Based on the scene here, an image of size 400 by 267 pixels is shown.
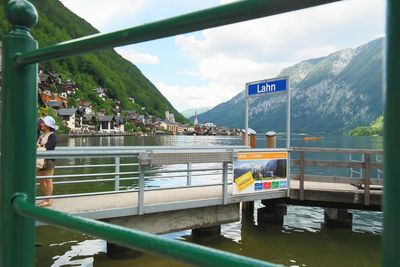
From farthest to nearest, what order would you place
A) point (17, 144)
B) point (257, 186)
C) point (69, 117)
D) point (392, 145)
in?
1. point (69, 117)
2. point (257, 186)
3. point (17, 144)
4. point (392, 145)

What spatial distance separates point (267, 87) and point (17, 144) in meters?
10.3

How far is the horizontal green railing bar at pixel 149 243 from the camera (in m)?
0.62

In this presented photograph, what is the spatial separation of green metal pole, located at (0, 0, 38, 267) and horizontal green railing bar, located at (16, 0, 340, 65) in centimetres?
11

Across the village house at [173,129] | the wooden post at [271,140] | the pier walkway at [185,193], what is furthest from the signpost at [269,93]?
the village house at [173,129]

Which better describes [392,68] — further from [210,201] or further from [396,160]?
[210,201]

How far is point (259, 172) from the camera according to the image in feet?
33.2

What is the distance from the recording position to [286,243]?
34.9ft

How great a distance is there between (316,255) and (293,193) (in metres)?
1.92

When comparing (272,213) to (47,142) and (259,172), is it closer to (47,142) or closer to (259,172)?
(259,172)

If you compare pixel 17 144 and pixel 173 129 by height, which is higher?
pixel 173 129

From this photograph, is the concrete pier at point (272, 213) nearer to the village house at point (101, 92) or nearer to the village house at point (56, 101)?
the village house at point (56, 101)

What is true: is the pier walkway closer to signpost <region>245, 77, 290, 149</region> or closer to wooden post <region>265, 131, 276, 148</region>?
wooden post <region>265, 131, 276, 148</region>

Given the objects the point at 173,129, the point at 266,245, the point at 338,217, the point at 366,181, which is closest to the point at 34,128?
the point at 266,245

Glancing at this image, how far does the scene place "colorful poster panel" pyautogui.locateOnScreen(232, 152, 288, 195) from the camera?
31.8 ft
